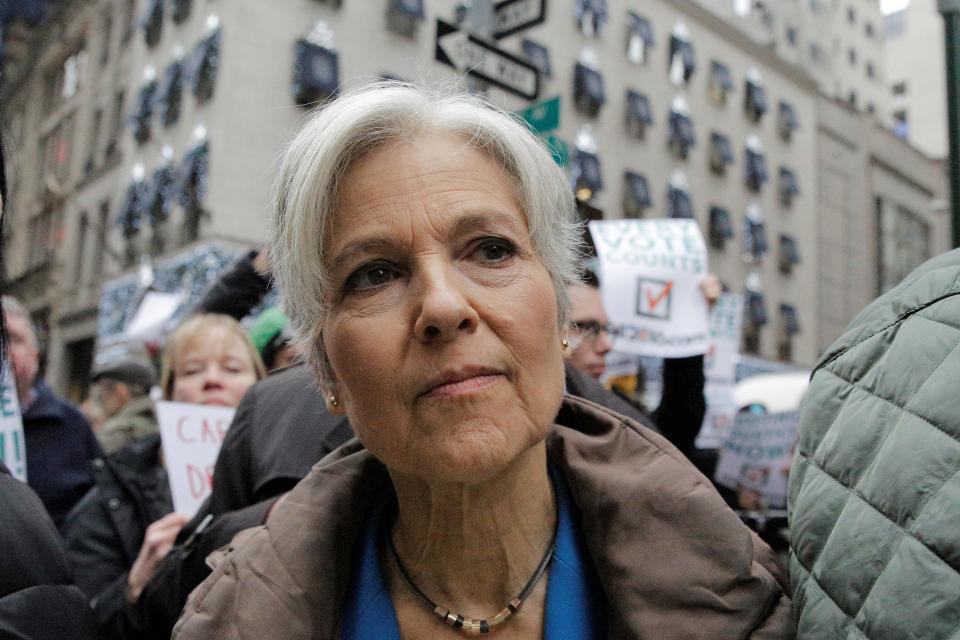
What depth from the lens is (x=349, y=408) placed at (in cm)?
155

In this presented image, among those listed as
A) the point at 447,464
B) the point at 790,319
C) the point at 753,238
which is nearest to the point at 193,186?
Result: the point at 447,464

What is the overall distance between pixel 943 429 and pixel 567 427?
846 mm

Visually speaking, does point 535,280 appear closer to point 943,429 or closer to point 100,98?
point 943,429

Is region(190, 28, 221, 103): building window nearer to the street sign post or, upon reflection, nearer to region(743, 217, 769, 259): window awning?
the street sign post

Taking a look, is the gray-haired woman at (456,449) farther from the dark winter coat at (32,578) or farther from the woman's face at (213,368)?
the woman's face at (213,368)

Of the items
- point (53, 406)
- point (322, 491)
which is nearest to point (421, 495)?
point (322, 491)

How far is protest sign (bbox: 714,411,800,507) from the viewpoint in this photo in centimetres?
415

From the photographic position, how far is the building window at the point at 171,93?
17.6m

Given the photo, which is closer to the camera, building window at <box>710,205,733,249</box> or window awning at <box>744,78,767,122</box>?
building window at <box>710,205,733,249</box>

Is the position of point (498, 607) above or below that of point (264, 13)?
below

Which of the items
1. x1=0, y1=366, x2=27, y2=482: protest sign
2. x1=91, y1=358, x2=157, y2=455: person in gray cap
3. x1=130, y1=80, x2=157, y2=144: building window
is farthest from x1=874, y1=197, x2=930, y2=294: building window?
x1=0, y1=366, x2=27, y2=482: protest sign

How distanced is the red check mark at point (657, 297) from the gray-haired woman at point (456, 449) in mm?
1960

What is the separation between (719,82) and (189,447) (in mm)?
26745

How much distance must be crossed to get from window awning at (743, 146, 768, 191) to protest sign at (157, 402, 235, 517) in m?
26.9
